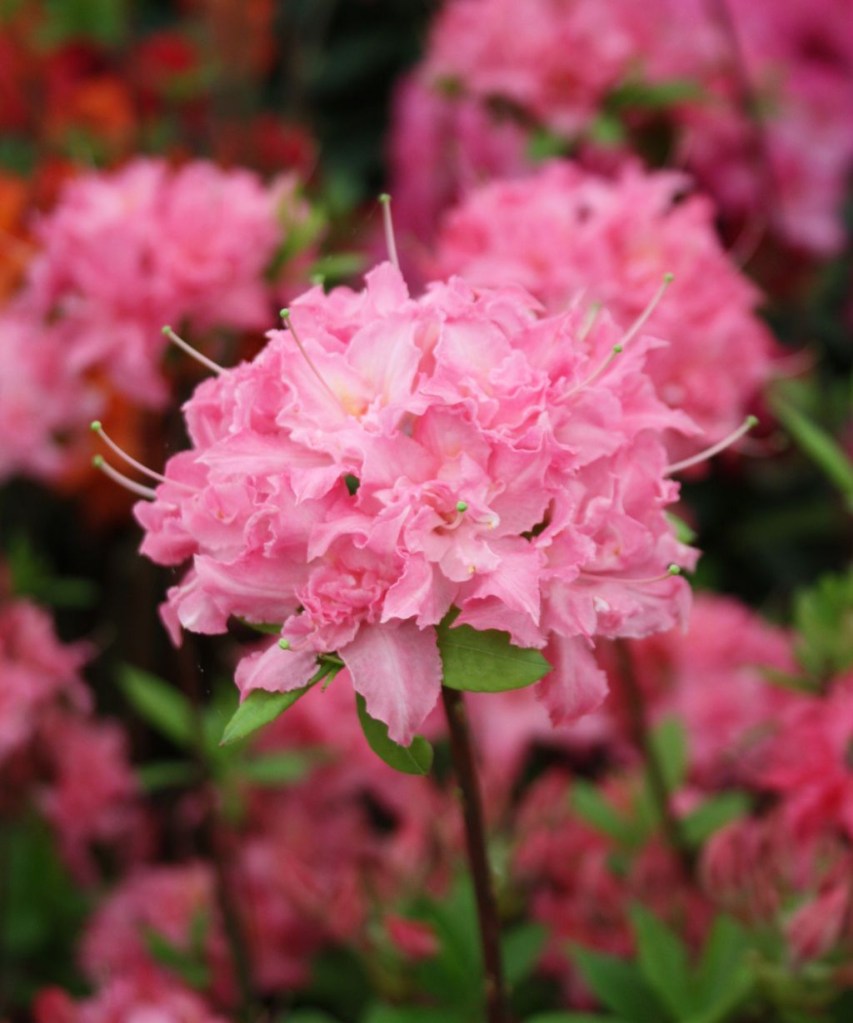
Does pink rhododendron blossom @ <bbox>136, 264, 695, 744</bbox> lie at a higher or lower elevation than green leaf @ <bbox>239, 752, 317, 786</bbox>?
higher

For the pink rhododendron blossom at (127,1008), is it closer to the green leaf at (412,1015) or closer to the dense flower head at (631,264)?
the green leaf at (412,1015)

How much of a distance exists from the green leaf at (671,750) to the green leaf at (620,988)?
151 millimetres

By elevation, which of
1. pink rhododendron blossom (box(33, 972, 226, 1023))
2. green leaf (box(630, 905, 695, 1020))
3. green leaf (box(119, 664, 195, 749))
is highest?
green leaf (box(630, 905, 695, 1020))

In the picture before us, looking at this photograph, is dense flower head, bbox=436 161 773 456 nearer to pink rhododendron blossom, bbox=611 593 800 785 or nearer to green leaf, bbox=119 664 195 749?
pink rhododendron blossom, bbox=611 593 800 785

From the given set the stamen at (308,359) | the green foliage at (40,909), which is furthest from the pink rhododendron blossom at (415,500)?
the green foliage at (40,909)

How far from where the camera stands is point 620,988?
0.79 metres

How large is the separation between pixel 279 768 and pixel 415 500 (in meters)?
0.54

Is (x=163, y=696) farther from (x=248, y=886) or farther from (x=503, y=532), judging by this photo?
(x=503, y=532)

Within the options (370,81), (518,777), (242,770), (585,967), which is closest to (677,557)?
(585,967)

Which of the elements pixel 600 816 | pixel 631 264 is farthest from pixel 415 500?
pixel 600 816

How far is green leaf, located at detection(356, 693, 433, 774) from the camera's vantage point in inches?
20.2

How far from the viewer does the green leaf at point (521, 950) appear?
833 mm

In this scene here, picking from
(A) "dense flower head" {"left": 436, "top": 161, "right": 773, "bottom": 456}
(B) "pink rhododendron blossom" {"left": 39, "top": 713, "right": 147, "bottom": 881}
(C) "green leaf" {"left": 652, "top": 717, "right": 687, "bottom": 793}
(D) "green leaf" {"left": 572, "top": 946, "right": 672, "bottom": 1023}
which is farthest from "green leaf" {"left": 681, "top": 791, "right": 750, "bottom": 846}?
(B) "pink rhododendron blossom" {"left": 39, "top": 713, "right": 147, "bottom": 881}

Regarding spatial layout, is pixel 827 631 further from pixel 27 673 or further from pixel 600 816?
pixel 27 673
